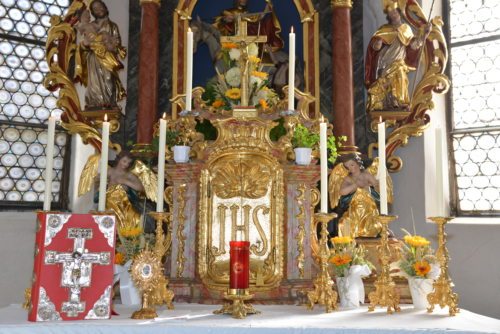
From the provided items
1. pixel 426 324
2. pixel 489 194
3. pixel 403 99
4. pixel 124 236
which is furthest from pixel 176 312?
pixel 489 194

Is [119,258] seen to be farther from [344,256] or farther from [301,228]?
[344,256]

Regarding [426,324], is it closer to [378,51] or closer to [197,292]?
[197,292]

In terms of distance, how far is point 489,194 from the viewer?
19.1 ft

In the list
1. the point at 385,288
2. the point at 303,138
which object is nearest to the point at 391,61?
the point at 303,138

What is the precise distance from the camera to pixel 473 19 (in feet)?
20.4

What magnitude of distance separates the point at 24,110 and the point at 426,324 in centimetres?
509

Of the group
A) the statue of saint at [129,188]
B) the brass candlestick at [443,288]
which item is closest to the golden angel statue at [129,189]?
the statue of saint at [129,188]

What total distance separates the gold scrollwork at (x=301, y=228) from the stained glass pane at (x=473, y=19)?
3429 millimetres

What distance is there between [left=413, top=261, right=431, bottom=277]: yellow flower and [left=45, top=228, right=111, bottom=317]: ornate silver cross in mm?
1770

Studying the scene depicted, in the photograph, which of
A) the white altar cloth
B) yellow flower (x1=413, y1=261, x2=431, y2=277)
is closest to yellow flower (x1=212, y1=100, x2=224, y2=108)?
the white altar cloth

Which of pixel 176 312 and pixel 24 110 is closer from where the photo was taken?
pixel 176 312

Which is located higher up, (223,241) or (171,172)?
(171,172)

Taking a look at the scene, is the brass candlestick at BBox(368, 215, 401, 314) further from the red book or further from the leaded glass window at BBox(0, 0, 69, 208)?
the leaded glass window at BBox(0, 0, 69, 208)

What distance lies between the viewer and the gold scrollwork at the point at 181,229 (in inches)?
152
